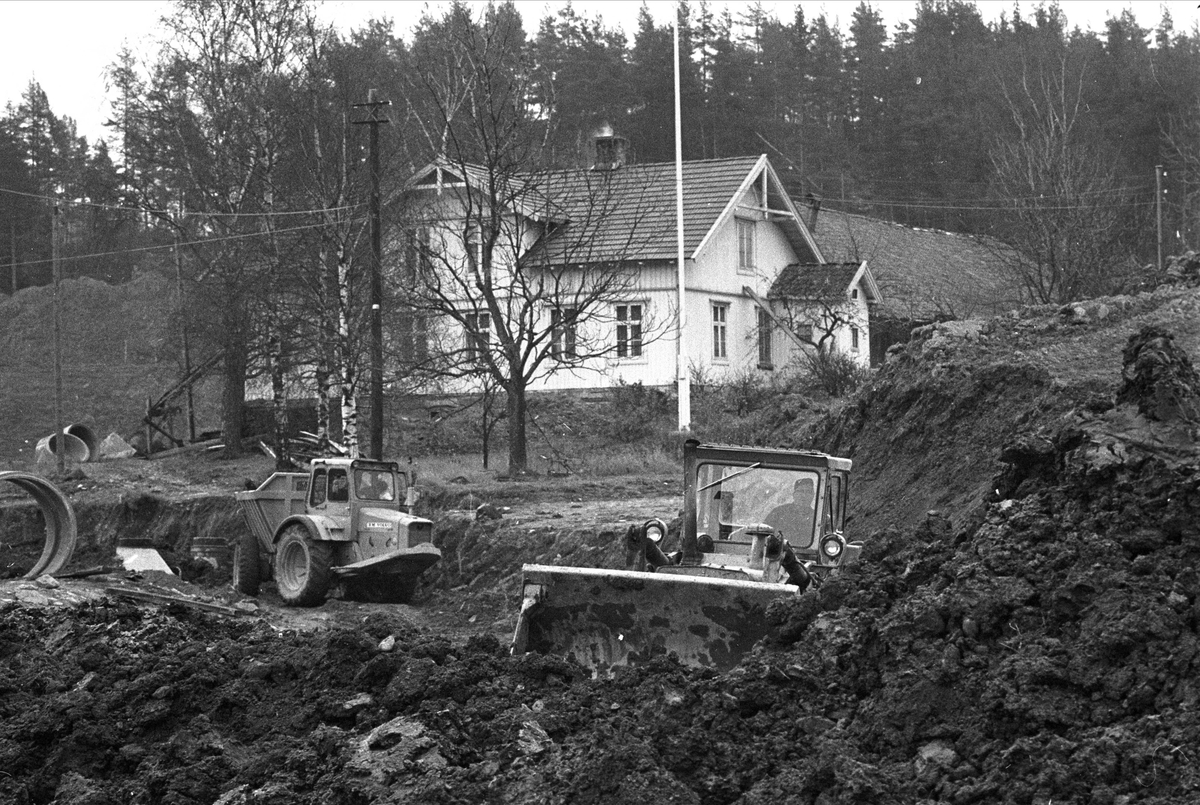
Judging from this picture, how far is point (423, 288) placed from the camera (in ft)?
86.9

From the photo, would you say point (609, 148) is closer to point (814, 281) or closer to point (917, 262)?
point (814, 281)

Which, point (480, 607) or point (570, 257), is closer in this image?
point (480, 607)

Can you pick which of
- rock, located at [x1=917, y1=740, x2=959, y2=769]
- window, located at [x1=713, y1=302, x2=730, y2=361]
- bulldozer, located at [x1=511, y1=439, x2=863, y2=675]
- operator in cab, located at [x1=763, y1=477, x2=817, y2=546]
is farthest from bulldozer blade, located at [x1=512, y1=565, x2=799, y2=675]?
window, located at [x1=713, y1=302, x2=730, y2=361]

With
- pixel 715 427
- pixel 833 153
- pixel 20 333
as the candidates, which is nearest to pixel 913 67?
pixel 833 153

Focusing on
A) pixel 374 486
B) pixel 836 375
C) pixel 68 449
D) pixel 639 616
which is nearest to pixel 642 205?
pixel 836 375

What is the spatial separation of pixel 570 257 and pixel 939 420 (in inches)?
430

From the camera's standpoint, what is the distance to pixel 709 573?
993 centimetres

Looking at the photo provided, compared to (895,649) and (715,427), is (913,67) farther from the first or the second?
(895,649)

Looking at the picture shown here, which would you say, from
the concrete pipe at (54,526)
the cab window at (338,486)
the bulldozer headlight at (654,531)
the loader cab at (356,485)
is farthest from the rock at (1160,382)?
the concrete pipe at (54,526)

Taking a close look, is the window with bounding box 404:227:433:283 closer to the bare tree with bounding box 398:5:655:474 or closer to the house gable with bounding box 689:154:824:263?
the bare tree with bounding box 398:5:655:474

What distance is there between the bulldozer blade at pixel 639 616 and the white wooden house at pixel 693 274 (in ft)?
58.1

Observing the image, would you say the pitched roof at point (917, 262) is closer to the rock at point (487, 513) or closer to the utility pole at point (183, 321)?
the utility pole at point (183, 321)

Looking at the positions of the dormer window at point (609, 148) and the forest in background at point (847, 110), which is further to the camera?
the forest in background at point (847, 110)

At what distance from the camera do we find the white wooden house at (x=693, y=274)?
2931 centimetres
